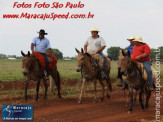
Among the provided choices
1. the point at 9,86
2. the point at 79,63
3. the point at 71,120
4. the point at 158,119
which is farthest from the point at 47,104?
the point at 9,86

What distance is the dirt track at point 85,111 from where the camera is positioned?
9078mm

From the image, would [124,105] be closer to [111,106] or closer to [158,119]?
[111,106]

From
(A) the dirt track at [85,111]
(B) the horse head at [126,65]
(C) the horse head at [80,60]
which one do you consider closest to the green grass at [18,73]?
(A) the dirt track at [85,111]

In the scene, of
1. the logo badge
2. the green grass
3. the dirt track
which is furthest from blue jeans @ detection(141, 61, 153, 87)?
the green grass

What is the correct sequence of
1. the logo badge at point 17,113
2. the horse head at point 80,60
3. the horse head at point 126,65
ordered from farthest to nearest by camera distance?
the horse head at point 80,60, the horse head at point 126,65, the logo badge at point 17,113

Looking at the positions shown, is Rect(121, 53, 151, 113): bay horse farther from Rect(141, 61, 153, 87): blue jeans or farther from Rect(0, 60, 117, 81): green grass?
Rect(0, 60, 117, 81): green grass

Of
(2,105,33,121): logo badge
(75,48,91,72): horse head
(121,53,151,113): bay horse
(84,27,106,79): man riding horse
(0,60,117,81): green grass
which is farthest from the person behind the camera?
(0,60,117,81): green grass

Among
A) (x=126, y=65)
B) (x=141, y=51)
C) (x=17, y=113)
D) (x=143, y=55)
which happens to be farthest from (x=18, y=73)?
(x=126, y=65)

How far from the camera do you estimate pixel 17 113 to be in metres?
9.49

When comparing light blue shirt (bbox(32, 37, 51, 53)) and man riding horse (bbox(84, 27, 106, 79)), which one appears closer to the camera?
man riding horse (bbox(84, 27, 106, 79))

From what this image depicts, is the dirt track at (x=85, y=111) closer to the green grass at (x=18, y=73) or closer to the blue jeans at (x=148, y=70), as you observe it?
the blue jeans at (x=148, y=70)

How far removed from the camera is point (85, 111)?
402 inches

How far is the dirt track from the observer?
908cm

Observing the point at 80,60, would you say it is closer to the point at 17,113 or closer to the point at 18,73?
the point at 17,113
